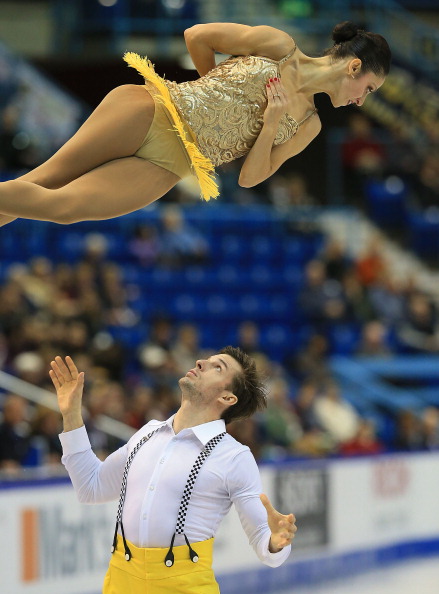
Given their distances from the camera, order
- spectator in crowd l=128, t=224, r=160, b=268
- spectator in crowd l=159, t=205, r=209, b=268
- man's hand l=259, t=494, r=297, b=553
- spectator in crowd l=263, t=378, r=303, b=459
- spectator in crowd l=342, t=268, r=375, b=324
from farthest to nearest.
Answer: spectator in crowd l=342, t=268, r=375, b=324
spectator in crowd l=159, t=205, r=209, b=268
spectator in crowd l=128, t=224, r=160, b=268
spectator in crowd l=263, t=378, r=303, b=459
man's hand l=259, t=494, r=297, b=553

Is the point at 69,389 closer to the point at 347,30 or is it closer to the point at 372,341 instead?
the point at 347,30

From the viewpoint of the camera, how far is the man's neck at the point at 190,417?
4.45 m

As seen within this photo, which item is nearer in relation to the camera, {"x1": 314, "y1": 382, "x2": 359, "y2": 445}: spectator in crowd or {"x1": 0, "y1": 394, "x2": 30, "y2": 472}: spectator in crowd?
{"x1": 0, "y1": 394, "x2": 30, "y2": 472}: spectator in crowd

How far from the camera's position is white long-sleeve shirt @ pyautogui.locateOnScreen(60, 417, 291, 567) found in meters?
4.27

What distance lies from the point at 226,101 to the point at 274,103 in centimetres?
19

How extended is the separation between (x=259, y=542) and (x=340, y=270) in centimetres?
981

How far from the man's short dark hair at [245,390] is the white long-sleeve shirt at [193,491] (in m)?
A: 0.14

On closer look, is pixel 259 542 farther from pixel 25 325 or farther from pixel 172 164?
pixel 25 325

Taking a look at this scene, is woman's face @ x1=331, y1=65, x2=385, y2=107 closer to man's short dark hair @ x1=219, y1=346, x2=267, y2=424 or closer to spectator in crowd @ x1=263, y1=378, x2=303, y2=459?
man's short dark hair @ x1=219, y1=346, x2=267, y2=424

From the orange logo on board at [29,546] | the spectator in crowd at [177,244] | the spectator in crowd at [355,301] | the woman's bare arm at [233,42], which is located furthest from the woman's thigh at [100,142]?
the spectator in crowd at [355,301]

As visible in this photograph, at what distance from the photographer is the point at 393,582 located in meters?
9.75

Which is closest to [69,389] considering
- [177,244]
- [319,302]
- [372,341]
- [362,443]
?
[362,443]

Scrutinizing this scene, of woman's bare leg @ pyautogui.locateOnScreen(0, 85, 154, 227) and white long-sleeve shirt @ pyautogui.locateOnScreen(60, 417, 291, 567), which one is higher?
woman's bare leg @ pyautogui.locateOnScreen(0, 85, 154, 227)

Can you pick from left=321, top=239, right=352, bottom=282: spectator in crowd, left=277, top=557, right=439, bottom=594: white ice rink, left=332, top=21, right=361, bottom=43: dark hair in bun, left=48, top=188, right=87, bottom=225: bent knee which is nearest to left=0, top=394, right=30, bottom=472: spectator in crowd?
left=277, top=557, right=439, bottom=594: white ice rink
